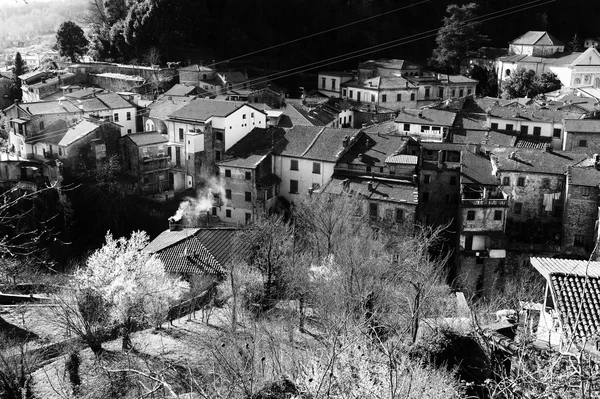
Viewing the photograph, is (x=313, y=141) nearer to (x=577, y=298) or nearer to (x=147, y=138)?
(x=147, y=138)

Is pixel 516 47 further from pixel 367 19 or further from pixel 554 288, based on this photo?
pixel 554 288

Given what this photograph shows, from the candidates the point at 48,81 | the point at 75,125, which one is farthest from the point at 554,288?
the point at 48,81

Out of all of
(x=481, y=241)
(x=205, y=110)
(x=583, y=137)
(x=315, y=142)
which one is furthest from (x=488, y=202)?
(x=205, y=110)

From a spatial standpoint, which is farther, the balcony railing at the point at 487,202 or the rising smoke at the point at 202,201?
the rising smoke at the point at 202,201

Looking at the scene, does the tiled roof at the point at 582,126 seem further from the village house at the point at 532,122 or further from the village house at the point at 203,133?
the village house at the point at 203,133

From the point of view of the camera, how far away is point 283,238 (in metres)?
24.4

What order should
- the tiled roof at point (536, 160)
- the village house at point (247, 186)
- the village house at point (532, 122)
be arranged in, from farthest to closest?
the village house at point (532, 122) < the village house at point (247, 186) < the tiled roof at point (536, 160)

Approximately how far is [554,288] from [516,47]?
5210 centimetres

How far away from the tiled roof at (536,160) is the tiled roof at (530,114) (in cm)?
743

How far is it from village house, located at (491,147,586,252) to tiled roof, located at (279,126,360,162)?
8.17 metres

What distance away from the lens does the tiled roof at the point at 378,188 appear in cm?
2892

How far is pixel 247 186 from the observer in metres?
32.6

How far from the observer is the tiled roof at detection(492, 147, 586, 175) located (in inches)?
1200

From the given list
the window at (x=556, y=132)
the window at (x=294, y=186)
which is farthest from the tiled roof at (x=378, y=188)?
the window at (x=556, y=132)
